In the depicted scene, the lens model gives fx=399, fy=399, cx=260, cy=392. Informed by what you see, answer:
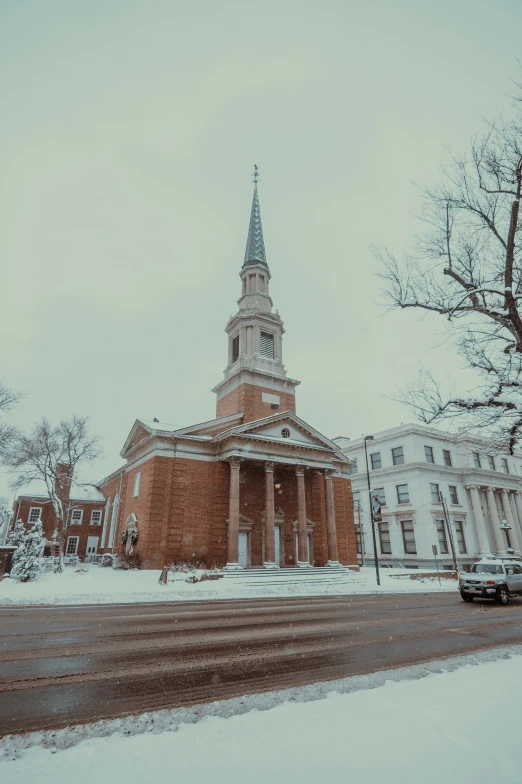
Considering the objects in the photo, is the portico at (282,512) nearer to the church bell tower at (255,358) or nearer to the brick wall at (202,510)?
the brick wall at (202,510)

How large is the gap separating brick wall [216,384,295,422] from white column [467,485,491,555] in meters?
23.7

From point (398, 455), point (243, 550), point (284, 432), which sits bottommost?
point (243, 550)

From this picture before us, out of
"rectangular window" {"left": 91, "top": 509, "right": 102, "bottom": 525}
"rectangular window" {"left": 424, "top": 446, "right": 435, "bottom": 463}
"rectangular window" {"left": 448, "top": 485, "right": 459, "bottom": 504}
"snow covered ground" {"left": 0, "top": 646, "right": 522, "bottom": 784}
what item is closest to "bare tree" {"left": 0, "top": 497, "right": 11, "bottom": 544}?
"rectangular window" {"left": 91, "top": 509, "right": 102, "bottom": 525}

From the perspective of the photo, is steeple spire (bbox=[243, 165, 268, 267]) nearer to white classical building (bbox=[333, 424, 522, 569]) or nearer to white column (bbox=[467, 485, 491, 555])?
white classical building (bbox=[333, 424, 522, 569])

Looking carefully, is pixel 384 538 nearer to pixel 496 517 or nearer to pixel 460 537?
pixel 460 537

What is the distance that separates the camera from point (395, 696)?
15.3ft

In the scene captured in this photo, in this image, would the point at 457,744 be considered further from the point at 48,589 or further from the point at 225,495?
the point at 225,495

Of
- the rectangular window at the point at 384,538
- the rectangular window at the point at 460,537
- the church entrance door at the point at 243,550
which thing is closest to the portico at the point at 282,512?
the church entrance door at the point at 243,550

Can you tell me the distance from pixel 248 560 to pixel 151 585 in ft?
31.4

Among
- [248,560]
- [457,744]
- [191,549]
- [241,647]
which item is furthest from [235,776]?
[248,560]

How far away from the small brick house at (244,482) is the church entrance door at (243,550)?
84mm

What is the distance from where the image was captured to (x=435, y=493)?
40812 millimetres

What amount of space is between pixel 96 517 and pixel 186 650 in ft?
132

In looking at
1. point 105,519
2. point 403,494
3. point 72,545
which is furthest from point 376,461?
point 72,545
